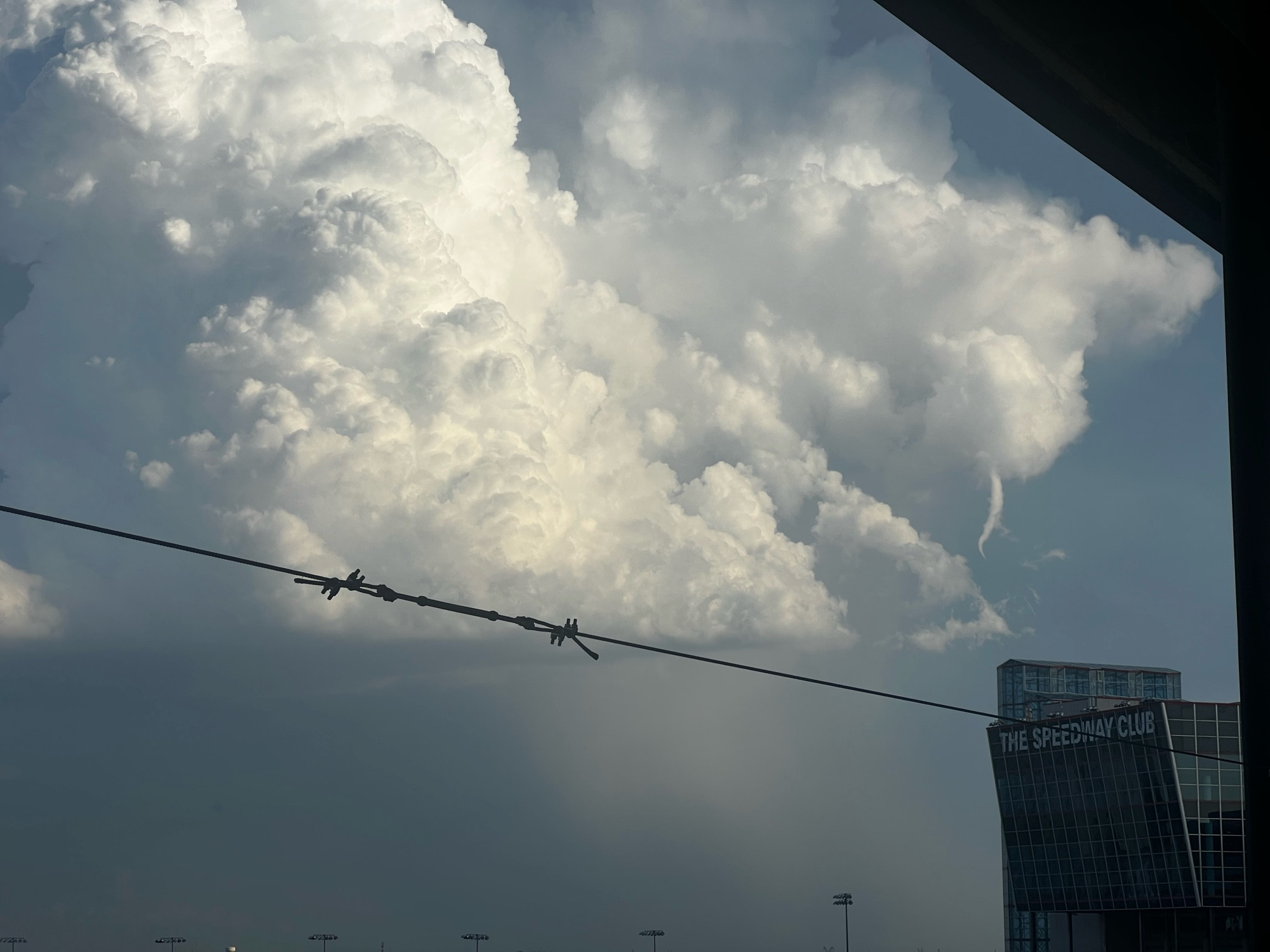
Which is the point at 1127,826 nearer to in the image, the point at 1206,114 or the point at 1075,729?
the point at 1075,729

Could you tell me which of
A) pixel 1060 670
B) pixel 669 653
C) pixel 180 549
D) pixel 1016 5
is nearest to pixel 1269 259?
pixel 1016 5

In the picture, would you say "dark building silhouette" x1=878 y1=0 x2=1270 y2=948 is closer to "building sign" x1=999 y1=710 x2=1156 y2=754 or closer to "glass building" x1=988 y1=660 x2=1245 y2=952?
"glass building" x1=988 y1=660 x2=1245 y2=952

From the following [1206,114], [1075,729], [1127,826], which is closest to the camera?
[1206,114]

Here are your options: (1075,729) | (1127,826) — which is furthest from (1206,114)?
(1127,826)

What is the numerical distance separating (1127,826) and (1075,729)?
12.1 meters

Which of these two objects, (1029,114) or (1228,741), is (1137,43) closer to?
(1029,114)

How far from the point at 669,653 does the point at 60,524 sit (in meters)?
6.55

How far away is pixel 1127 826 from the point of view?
4451 inches

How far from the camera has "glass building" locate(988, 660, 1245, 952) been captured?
353 feet

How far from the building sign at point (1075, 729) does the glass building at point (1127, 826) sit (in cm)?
13

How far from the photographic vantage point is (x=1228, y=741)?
107 meters

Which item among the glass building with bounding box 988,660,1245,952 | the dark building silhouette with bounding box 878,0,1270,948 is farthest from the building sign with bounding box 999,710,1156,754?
the dark building silhouette with bounding box 878,0,1270,948

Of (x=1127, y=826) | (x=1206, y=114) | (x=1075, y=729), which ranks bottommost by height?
(x=1127, y=826)

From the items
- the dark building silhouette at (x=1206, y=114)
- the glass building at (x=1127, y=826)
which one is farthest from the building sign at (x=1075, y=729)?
the dark building silhouette at (x=1206, y=114)
